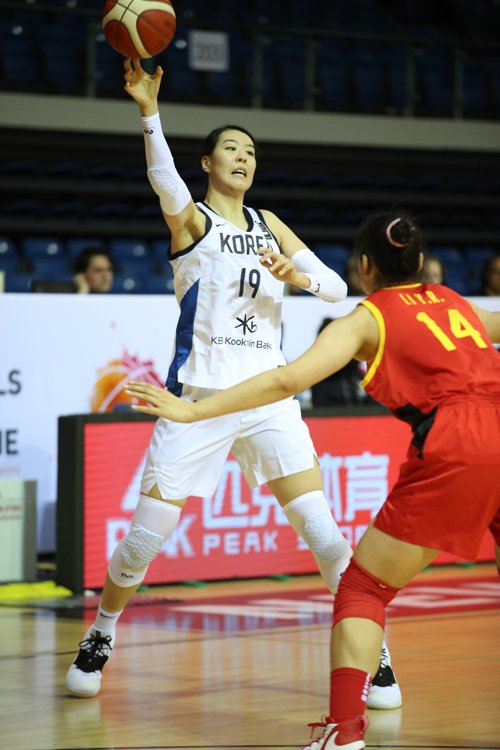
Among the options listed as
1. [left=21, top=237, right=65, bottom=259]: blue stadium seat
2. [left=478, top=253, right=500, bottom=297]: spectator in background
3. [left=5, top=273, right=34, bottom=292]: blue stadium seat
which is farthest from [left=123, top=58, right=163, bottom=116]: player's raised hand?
[left=21, top=237, right=65, bottom=259]: blue stadium seat

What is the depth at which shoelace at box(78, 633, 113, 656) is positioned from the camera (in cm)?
464

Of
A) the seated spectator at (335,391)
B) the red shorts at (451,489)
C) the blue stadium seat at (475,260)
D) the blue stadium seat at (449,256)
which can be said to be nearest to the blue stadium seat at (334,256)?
the blue stadium seat at (449,256)

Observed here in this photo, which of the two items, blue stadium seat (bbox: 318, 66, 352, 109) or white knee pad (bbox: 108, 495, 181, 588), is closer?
white knee pad (bbox: 108, 495, 181, 588)

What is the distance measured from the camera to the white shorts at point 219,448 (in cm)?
449

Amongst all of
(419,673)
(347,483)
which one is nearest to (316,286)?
(419,673)

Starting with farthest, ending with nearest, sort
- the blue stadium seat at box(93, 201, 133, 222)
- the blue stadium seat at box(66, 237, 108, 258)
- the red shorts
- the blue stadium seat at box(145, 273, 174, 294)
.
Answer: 1. the blue stadium seat at box(93, 201, 133, 222)
2. the blue stadium seat at box(66, 237, 108, 258)
3. the blue stadium seat at box(145, 273, 174, 294)
4. the red shorts

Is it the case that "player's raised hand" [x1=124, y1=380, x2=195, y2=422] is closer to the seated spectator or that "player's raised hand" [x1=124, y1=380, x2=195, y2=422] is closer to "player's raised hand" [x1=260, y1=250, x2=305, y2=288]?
"player's raised hand" [x1=260, y1=250, x2=305, y2=288]

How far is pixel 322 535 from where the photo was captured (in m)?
4.55

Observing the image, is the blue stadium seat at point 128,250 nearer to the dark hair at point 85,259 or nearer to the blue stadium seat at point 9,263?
the blue stadium seat at point 9,263

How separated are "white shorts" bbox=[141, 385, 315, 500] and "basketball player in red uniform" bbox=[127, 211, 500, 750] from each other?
1092 mm

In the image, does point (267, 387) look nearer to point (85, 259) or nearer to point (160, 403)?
point (160, 403)

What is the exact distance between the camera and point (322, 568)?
462 centimetres

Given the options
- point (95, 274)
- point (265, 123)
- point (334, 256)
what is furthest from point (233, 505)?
point (265, 123)

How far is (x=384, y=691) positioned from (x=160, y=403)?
5.45 feet
